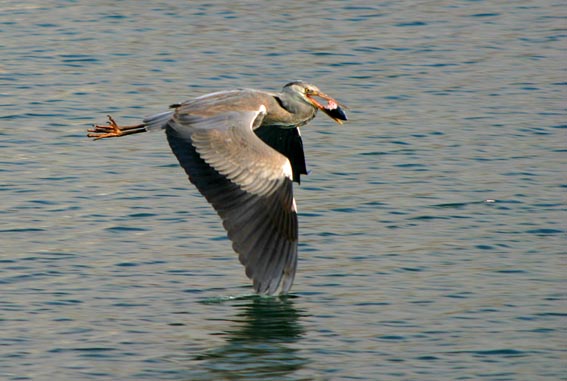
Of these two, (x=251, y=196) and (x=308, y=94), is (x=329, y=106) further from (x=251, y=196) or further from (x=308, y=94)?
(x=251, y=196)

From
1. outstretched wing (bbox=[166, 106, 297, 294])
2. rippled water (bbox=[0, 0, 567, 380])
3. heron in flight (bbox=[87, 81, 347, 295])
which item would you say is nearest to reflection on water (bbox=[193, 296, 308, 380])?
rippled water (bbox=[0, 0, 567, 380])

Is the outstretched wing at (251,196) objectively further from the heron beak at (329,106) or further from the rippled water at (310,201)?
the heron beak at (329,106)

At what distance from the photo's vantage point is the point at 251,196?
10.6m

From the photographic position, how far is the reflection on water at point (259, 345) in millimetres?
9836

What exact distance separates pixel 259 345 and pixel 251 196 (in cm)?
118

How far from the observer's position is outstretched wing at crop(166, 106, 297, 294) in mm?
10391

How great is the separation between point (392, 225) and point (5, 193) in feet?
13.6

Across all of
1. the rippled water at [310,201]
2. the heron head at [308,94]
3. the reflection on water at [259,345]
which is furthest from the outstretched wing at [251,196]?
the heron head at [308,94]

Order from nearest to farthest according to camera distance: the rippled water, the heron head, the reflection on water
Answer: the reflection on water < the rippled water < the heron head

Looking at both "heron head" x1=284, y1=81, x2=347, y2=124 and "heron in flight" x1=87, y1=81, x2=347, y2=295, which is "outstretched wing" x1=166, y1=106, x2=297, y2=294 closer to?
"heron in flight" x1=87, y1=81, x2=347, y2=295

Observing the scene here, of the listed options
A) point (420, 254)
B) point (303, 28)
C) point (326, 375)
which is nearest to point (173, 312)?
point (326, 375)

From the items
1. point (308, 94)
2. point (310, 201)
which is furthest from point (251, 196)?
point (310, 201)

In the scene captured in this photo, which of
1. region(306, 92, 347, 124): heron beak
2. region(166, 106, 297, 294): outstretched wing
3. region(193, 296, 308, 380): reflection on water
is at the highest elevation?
region(306, 92, 347, 124): heron beak

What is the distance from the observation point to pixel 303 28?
72.0ft
